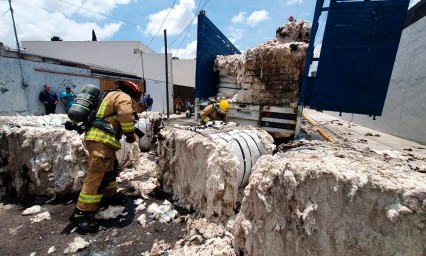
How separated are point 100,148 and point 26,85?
655 cm

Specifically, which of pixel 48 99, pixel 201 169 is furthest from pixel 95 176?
pixel 48 99

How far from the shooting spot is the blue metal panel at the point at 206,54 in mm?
4641

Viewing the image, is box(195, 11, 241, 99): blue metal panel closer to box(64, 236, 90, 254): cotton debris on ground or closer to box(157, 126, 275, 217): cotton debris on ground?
box(157, 126, 275, 217): cotton debris on ground

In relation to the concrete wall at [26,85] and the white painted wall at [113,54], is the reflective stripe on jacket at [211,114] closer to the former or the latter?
the concrete wall at [26,85]

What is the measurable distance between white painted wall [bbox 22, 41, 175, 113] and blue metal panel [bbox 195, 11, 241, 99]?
13.3 metres

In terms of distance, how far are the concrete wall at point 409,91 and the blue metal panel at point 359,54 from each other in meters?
3.76

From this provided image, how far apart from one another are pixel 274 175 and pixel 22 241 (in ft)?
8.27

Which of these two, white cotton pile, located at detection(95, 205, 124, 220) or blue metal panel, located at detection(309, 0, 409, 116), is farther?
blue metal panel, located at detection(309, 0, 409, 116)

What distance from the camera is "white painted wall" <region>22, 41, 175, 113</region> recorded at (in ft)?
60.2

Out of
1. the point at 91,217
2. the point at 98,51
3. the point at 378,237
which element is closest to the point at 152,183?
the point at 91,217

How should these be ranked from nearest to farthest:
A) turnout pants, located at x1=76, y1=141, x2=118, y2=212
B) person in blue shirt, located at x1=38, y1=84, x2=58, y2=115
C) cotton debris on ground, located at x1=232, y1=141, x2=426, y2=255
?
1. cotton debris on ground, located at x1=232, y1=141, x2=426, y2=255
2. turnout pants, located at x1=76, y1=141, x2=118, y2=212
3. person in blue shirt, located at x1=38, y1=84, x2=58, y2=115

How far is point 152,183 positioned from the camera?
338cm

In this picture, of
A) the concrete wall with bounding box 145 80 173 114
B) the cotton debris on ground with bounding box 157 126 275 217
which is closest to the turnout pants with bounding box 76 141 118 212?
the cotton debris on ground with bounding box 157 126 275 217

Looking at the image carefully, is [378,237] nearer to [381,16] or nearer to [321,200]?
[321,200]
